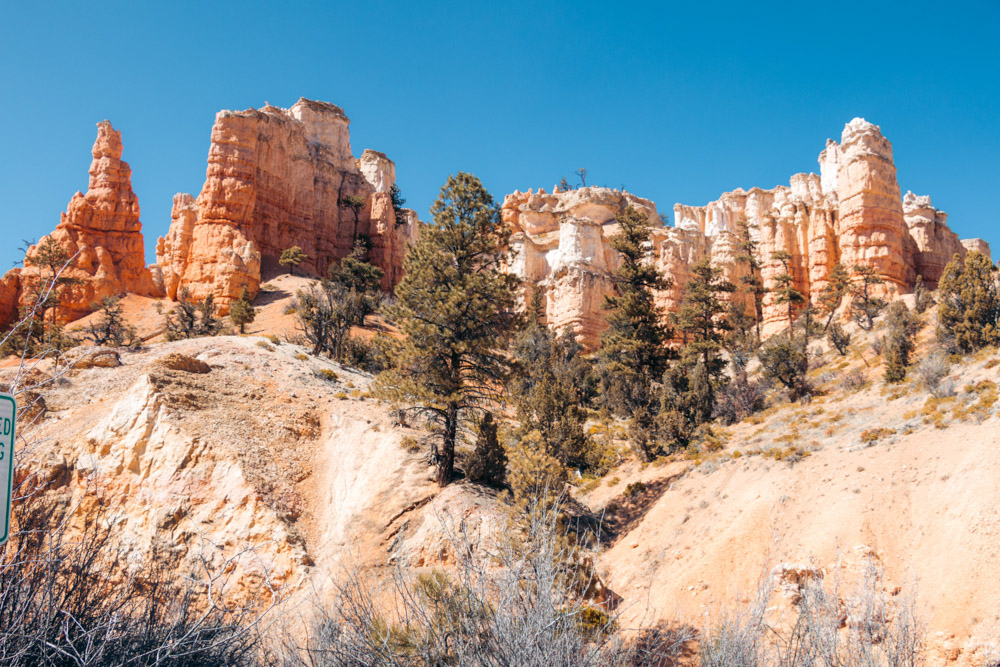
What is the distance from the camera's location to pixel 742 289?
48.3 meters

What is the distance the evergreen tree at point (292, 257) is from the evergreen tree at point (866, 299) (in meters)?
36.1

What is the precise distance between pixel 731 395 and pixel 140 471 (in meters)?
22.6

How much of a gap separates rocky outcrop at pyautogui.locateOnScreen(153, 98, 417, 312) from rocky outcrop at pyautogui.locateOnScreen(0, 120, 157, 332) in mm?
2508

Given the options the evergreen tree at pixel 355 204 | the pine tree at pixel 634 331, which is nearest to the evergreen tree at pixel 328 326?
the pine tree at pixel 634 331

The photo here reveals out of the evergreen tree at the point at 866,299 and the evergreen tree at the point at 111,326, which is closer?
the evergreen tree at the point at 111,326

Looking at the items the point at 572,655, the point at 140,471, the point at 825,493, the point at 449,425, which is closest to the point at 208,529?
the point at 140,471

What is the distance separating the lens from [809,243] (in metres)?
45.8

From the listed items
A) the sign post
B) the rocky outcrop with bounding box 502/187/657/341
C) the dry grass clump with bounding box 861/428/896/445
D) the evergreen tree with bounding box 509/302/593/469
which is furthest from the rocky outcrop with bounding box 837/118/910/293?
the sign post

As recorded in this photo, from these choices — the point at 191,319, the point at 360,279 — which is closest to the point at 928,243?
the point at 360,279

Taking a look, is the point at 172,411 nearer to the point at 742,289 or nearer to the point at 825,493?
the point at 825,493

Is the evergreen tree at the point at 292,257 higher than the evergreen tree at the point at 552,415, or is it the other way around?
the evergreen tree at the point at 292,257

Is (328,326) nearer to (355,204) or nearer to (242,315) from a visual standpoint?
(242,315)

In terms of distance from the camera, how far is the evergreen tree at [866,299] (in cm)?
3566

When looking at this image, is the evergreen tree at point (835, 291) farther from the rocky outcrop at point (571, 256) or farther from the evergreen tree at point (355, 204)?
the evergreen tree at point (355, 204)
